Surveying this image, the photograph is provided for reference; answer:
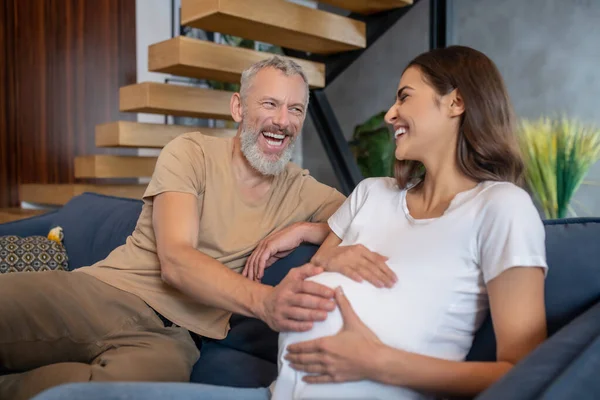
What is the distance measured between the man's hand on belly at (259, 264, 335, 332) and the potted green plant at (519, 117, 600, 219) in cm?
243

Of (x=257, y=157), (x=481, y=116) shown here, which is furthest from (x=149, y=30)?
(x=481, y=116)

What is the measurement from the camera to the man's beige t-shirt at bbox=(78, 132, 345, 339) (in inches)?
65.7

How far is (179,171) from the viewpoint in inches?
64.3

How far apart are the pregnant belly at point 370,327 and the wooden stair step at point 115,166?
2.88 m

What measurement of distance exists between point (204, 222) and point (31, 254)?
1.04 metres

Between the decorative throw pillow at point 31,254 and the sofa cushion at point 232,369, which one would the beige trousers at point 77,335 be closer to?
the sofa cushion at point 232,369

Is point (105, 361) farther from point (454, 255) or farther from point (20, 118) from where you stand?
point (20, 118)

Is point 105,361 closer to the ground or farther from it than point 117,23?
closer to the ground

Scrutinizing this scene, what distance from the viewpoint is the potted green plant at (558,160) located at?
326 centimetres

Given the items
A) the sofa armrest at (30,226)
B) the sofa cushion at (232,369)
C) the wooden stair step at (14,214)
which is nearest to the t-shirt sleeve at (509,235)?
the sofa cushion at (232,369)

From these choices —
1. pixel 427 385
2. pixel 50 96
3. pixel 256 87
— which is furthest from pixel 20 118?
pixel 427 385

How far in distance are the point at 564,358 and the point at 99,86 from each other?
4.73 m

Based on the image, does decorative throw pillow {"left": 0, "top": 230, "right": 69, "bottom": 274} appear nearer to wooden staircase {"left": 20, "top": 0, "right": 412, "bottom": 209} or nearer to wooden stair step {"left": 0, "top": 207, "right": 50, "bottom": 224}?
wooden staircase {"left": 20, "top": 0, "right": 412, "bottom": 209}

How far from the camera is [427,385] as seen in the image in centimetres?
104
